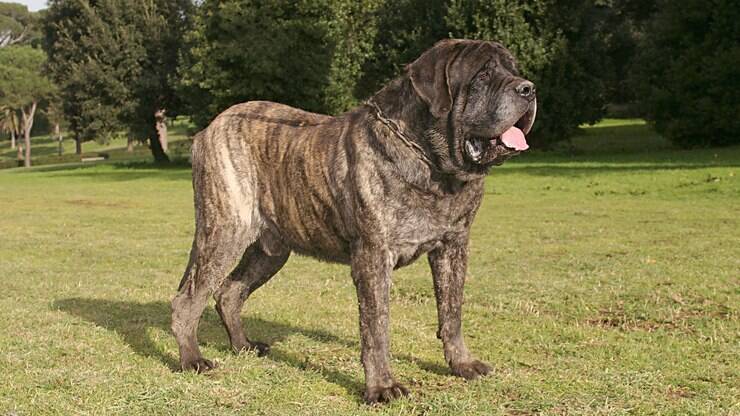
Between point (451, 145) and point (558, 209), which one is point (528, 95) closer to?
point (451, 145)

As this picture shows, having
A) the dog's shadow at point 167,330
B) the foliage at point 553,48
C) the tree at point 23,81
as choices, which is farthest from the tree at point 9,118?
the dog's shadow at point 167,330

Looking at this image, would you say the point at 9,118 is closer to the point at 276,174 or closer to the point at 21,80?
the point at 21,80

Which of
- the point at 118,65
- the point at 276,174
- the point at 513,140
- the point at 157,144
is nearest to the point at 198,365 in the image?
the point at 276,174

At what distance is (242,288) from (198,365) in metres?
0.91

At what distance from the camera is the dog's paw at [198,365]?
6.82 metres

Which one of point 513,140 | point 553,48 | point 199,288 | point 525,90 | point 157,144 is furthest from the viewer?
point 157,144

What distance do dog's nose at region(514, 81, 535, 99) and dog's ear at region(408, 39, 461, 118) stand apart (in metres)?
0.47

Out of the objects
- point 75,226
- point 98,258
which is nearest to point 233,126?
point 98,258

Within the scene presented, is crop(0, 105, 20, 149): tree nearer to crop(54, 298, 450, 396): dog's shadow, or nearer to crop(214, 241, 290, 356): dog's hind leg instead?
crop(54, 298, 450, 396): dog's shadow

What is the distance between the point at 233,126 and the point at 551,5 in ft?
118

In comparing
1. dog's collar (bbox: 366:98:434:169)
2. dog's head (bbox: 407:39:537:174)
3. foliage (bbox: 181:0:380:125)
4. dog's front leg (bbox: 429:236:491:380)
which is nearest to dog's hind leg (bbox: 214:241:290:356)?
dog's front leg (bbox: 429:236:491:380)

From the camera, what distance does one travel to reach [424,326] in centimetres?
845

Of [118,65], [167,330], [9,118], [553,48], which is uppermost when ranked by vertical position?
[553,48]

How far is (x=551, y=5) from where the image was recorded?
40438mm
